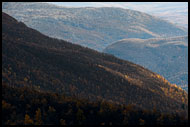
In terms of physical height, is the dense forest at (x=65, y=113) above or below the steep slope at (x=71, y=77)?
above

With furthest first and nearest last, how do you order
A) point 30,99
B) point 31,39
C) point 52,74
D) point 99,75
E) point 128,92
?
point 31,39
point 99,75
point 128,92
point 52,74
point 30,99

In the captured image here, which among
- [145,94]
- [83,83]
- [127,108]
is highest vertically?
[127,108]

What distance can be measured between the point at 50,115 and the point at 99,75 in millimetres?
88779

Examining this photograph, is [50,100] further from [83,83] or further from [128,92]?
[128,92]

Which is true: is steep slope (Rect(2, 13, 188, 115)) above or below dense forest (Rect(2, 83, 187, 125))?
below

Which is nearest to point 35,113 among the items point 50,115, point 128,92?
point 50,115

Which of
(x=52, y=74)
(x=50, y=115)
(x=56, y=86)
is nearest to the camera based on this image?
(x=50, y=115)

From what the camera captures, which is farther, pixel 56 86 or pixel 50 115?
pixel 56 86

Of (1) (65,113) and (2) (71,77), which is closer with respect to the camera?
(1) (65,113)

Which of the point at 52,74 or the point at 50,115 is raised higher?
the point at 50,115

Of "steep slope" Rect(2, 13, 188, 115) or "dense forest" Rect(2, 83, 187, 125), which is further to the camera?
"steep slope" Rect(2, 13, 188, 115)

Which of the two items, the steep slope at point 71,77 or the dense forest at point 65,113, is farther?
the steep slope at point 71,77

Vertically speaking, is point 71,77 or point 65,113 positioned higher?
point 65,113

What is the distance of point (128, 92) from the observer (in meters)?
123
